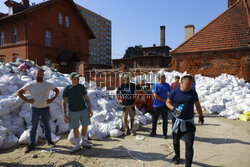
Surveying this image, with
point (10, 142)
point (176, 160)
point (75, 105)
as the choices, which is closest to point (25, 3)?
point (10, 142)

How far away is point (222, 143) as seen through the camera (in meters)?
4.34

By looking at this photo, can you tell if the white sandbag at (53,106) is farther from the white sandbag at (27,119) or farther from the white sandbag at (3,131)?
the white sandbag at (3,131)

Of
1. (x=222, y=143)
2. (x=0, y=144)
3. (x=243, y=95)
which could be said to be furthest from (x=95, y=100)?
(x=243, y=95)

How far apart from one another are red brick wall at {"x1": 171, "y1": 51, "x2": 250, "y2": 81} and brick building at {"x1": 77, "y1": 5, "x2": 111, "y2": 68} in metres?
59.1

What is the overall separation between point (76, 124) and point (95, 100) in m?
2.80

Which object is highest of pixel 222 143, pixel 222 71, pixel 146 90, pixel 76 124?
pixel 222 71

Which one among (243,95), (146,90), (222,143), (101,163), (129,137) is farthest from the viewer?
(243,95)

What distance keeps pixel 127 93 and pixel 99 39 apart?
75.8 meters

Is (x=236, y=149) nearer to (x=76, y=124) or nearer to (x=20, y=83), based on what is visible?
(x=76, y=124)

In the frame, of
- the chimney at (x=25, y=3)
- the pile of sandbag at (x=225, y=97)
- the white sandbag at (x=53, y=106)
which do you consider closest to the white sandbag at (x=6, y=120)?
the white sandbag at (x=53, y=106)

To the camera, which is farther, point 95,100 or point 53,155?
point 95,100

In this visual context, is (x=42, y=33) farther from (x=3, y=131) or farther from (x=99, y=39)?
(x=99, y=39)

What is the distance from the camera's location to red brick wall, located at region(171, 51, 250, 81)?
12.0 metres

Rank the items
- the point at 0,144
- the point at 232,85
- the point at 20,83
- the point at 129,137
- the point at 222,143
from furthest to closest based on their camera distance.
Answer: the point at 232,85, the point at 20,83, the point at 129,137, the point at 222,143, the point at 0,144
